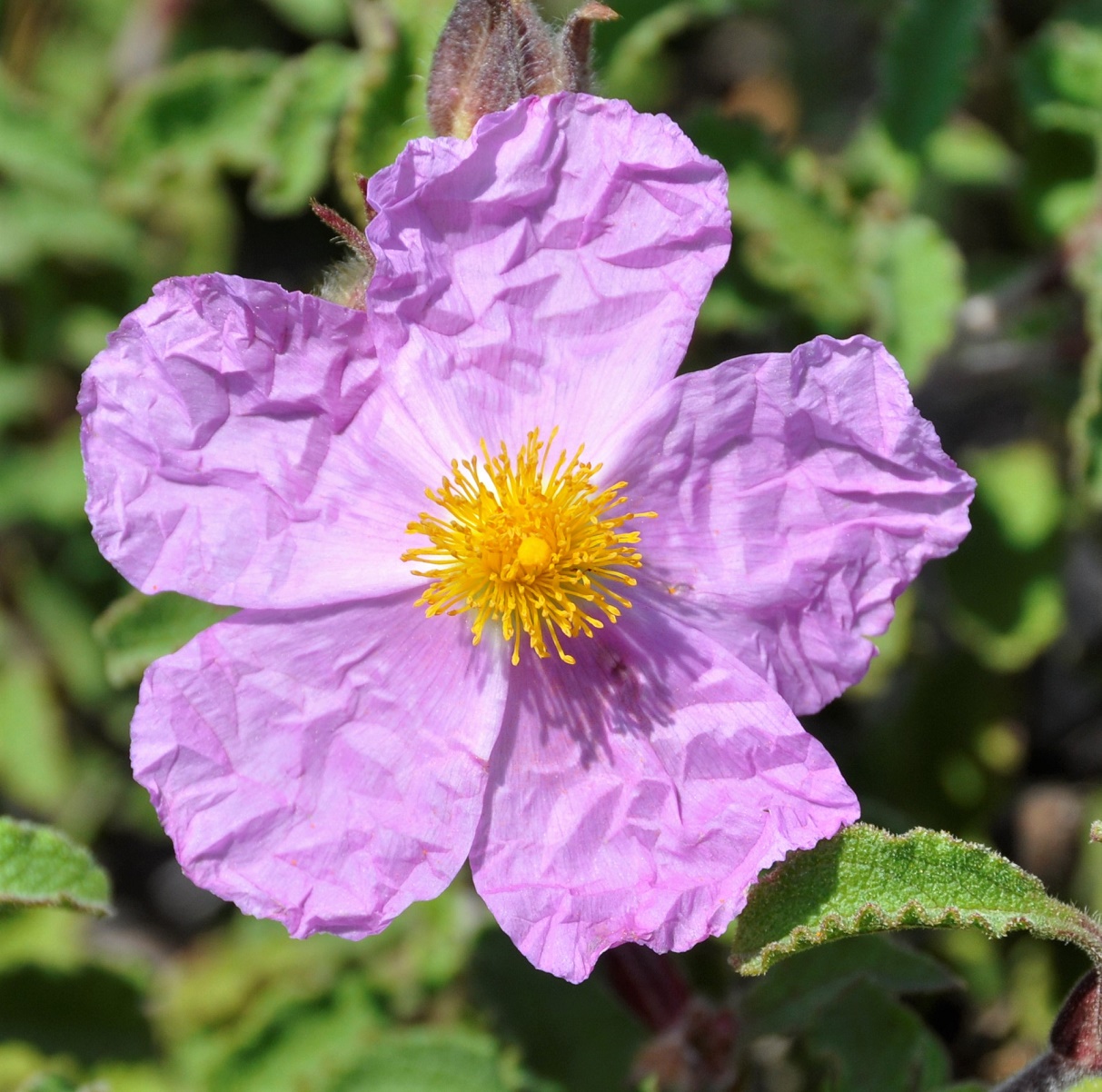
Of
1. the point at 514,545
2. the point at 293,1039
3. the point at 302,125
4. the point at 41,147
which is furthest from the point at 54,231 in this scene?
the point at 293,1039

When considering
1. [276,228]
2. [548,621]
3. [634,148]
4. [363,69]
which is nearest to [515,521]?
[548,621]

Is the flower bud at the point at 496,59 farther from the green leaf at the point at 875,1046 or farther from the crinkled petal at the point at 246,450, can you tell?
the green leaf at the point at 875,1046

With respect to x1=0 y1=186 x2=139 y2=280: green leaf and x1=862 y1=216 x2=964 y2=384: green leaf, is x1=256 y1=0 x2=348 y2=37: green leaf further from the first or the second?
x1=862 y1=216 x2=964 y2=384: green leaf

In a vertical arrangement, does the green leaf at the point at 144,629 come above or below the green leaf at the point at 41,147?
below

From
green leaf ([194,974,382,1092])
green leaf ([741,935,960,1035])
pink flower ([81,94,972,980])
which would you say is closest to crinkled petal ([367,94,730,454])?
pink flower ([81,94,972,980])

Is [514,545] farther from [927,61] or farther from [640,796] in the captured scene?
[927,61]

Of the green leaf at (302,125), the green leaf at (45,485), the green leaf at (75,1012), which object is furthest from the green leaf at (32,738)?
the green leaf at (302,125)

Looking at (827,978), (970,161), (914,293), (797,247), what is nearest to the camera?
(827,978)
